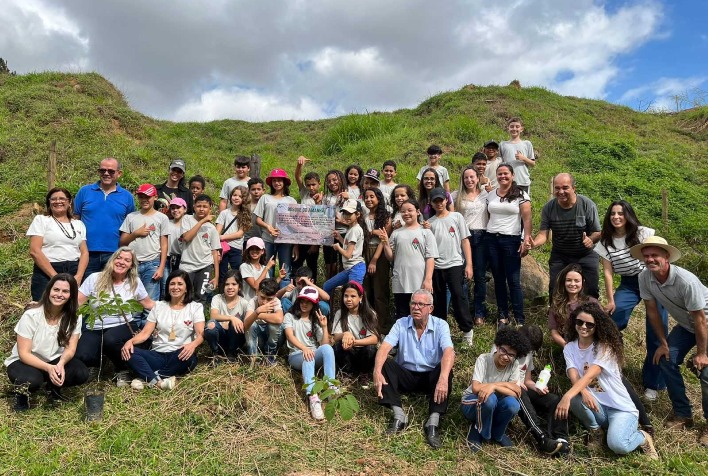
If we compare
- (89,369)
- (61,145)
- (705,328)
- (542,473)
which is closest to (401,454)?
(542,473)

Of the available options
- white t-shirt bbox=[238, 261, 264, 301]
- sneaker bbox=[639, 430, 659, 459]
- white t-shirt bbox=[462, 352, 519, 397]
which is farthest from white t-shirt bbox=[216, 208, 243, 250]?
sneaker bbox=[639, 430, 659, 459]

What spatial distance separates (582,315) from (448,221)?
1.70 meters

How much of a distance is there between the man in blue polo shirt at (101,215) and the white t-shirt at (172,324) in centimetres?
107

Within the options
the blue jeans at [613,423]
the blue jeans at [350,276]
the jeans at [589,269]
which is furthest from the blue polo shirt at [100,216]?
the blue jeans at [613,423]

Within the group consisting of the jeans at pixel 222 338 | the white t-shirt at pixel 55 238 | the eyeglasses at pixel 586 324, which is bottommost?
the jeans at pixel 222 338

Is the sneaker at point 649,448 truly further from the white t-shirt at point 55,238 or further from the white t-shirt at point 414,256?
the white t-shirt at point 55,238

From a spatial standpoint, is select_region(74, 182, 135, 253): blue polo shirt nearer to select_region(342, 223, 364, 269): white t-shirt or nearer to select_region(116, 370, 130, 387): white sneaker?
select_region(116, 370, 130, 387): white sneaker

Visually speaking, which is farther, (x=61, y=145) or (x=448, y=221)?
(x=61, y=145)

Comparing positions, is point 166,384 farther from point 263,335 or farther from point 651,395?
point 651,395

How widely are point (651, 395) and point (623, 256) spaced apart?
4.52 ft

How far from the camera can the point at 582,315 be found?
165 inches

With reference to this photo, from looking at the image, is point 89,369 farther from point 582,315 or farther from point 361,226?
point 582,315

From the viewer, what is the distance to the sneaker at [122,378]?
464 cm

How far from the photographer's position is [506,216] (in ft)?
17.7
